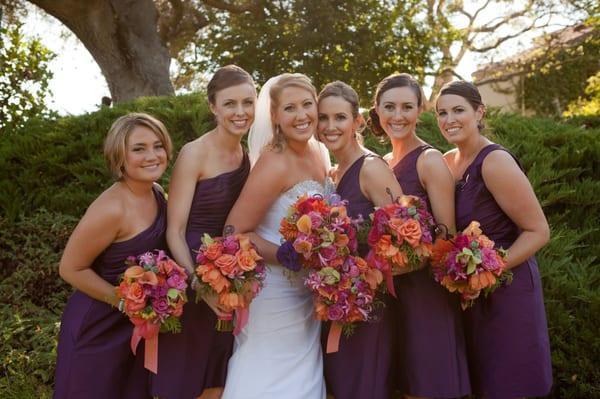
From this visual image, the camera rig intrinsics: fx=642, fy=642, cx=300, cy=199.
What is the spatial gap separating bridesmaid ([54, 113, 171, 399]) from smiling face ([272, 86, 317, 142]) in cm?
80

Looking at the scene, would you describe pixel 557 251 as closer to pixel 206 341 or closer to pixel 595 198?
pixel 595 198

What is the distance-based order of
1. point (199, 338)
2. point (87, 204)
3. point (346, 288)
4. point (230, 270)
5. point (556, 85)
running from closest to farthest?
point (230, 270) < point (346, 288) < point (199, 338) < point (87, 204) < point (556, 85)

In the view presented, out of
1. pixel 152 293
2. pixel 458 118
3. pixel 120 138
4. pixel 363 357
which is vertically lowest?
pixel 363 357

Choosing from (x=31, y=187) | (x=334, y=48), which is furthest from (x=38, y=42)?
(x=334, y=48)

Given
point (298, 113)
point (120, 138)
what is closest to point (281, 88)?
point (298, 113)

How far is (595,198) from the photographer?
670cm

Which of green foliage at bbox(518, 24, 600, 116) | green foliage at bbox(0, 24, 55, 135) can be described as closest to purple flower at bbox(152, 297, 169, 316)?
green foliage at bbox(0, 24, 55, 135)

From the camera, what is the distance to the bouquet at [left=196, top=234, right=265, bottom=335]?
3.46m

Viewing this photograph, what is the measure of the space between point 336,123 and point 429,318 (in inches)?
54.5

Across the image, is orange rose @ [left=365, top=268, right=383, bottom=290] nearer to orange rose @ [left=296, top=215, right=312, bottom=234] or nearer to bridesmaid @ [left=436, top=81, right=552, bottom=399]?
orange rose @ [left=296, top=215, right=312, bottom=234]

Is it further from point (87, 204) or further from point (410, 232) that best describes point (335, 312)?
point (87, 204)

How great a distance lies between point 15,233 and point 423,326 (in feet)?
16.5

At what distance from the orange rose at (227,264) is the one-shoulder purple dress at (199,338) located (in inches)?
16.9

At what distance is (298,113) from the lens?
4.19 m
